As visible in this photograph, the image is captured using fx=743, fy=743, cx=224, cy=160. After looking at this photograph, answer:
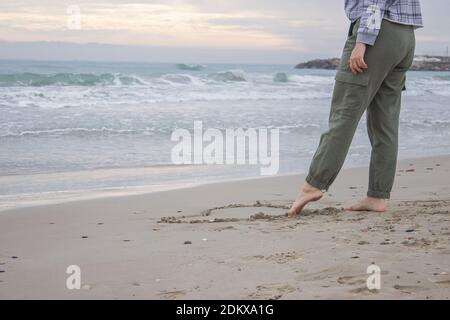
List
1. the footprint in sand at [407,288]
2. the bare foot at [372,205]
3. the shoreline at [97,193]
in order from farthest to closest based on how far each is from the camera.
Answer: the shoreline at [97,193] < the bare foot at [372,205] < the footprint in sand at [407,288]

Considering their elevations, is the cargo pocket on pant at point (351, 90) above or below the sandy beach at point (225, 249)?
above

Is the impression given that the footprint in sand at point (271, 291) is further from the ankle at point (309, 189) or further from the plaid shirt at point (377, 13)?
the plaid shirt at point (377, 13)

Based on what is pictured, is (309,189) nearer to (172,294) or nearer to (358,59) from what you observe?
(358,59)

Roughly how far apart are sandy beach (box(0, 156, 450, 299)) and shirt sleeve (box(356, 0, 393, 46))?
41.1 inches

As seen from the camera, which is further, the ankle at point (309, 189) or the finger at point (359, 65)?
the ankle at point (309, 189)

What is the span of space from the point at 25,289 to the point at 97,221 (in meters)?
1.68

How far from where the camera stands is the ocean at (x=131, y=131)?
7273 mm

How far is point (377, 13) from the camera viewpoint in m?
4.23

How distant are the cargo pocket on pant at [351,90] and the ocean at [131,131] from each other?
270 cm

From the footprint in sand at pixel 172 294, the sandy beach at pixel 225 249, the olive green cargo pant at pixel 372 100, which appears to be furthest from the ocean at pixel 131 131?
the footprint in sand at pixel 172 294

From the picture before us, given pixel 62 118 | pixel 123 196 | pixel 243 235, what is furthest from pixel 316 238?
pixel 62 118

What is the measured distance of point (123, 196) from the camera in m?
6.13

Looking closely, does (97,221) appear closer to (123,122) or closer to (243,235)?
(243,235)

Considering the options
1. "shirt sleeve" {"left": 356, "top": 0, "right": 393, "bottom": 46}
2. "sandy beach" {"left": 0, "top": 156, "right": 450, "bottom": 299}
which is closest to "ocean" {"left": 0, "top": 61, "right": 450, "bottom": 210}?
"sandy beach" {"left": 0, "top": 156, "right": 450, "bottom": 299}
